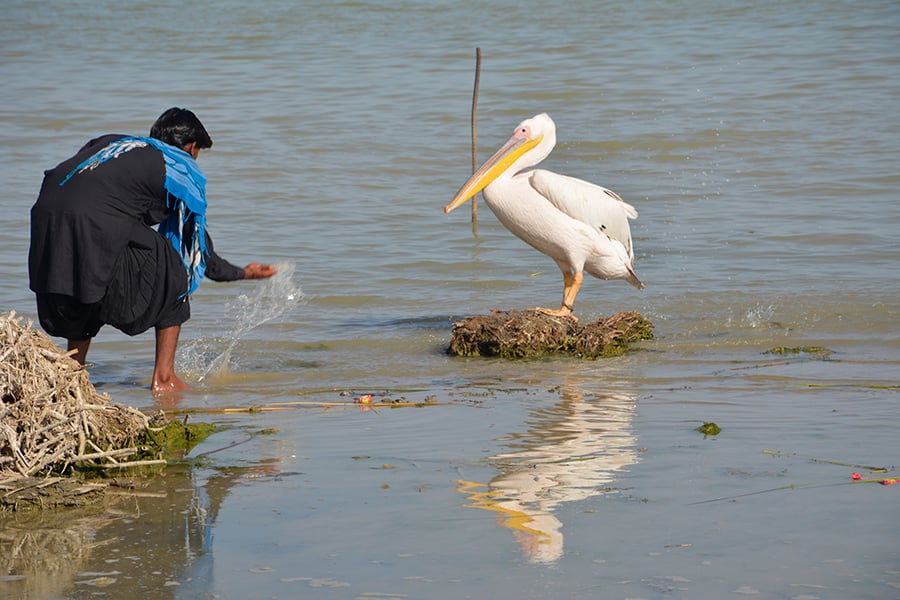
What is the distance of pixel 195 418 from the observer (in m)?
5.58

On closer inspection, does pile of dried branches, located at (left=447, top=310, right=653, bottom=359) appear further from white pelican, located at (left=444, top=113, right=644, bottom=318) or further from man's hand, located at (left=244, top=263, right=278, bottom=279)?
man's hand, located at (left=244, top=263, right=278, bottom=279)

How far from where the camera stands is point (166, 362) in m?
6.22

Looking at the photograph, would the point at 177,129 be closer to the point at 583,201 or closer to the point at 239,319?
the point at 583,201

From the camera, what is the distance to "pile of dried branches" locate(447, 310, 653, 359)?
23.1 feet

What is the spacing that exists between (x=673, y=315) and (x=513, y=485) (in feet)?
14.1

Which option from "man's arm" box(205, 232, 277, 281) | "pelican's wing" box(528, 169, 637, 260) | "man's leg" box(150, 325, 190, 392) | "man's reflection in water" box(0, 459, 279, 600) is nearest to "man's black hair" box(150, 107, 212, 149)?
"man's arm" box(205, 232, 277, 281)

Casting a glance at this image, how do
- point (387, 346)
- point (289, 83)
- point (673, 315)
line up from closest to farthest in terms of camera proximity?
1. point (387, 346)
2. point (673, 315)
3. point (289, 83)

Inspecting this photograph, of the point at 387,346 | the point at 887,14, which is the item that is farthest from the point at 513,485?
the point at 887,14

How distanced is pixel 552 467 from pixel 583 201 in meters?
3.37

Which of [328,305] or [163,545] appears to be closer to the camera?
[163,545]

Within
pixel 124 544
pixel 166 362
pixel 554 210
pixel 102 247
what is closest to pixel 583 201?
pixel 554 210

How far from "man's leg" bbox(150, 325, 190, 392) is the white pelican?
2095mm

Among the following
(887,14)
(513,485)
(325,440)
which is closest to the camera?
(513,485)

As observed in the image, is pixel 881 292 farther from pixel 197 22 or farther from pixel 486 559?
pixel 197 22
